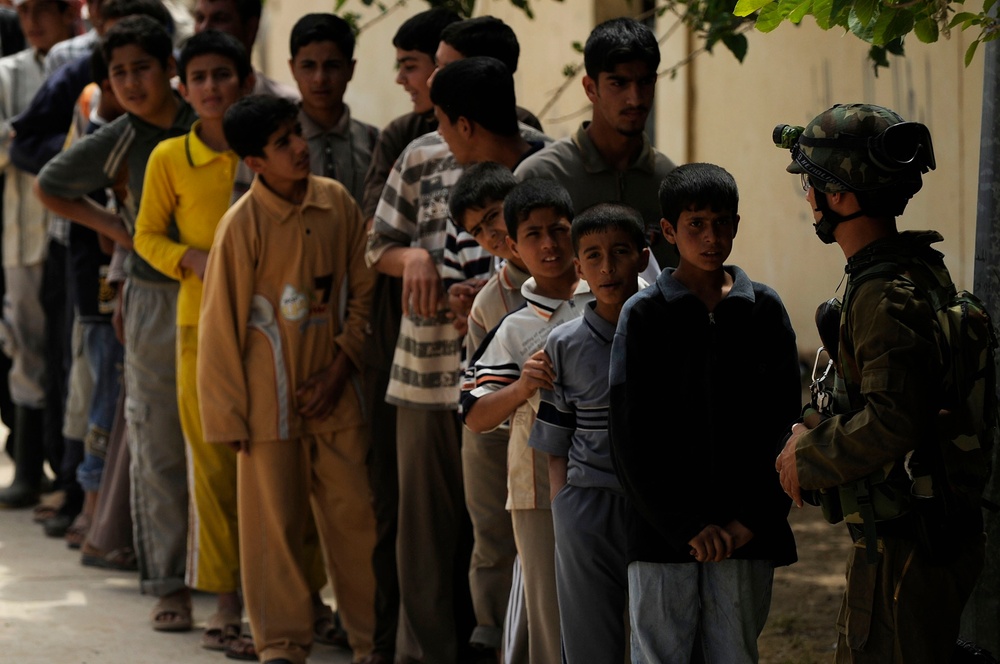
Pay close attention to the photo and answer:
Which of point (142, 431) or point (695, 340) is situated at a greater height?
point (695, 340)

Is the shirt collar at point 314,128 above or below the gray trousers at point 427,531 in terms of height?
above

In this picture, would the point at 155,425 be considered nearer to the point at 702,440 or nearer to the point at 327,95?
the point at 327,95

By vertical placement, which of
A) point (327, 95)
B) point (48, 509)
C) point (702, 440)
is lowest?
point (48, 509)

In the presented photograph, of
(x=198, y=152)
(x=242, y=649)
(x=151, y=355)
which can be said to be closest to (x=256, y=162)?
(x=198, y=152)

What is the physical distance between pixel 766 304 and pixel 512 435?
965 millimetres

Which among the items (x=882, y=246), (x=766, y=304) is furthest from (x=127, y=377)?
(x=882, y=246)

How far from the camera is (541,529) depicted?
4020 mm

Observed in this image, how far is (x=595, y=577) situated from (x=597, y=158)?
1429 millimetres

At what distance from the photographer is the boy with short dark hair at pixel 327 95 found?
576cm

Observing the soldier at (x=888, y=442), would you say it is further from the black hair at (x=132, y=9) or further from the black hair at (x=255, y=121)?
the black hair at (x=132, y=9)

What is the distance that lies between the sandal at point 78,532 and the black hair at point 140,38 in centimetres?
231

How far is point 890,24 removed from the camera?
3.33 meters

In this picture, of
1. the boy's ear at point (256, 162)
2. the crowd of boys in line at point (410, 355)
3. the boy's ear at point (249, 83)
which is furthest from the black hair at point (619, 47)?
the boy's ear at point (249, 83)

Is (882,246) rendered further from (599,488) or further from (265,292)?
(265,292)
